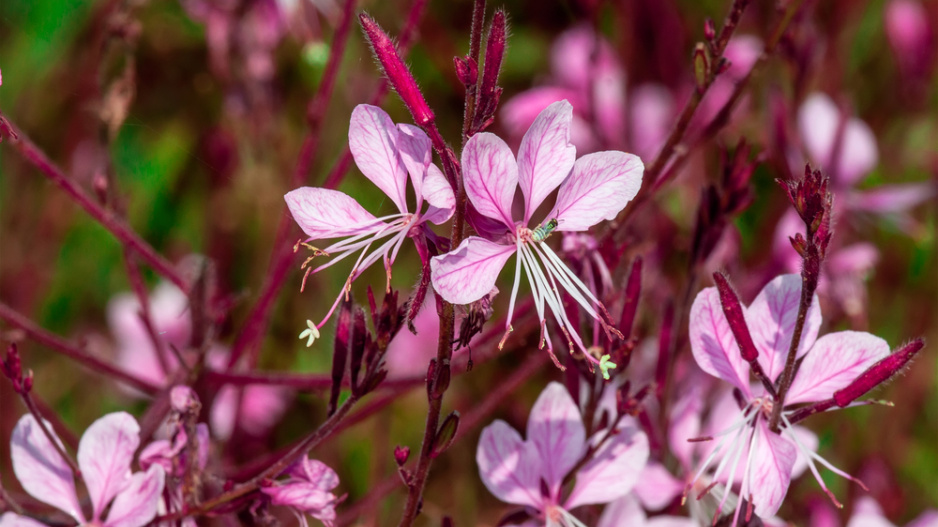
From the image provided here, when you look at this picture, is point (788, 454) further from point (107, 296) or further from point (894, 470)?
point (107, 296)

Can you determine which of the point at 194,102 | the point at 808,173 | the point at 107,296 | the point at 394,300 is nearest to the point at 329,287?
the point at 107,296

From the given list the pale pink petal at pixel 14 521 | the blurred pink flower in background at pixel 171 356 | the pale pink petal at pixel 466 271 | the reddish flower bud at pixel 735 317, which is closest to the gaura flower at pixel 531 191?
the pale pink petal at pixel 466 271

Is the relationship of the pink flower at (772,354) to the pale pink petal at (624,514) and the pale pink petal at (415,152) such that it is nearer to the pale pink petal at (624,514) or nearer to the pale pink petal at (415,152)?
the pale pink petal at (624,514)

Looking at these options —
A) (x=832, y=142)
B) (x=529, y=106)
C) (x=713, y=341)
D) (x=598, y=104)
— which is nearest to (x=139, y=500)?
(x=713, y=341)

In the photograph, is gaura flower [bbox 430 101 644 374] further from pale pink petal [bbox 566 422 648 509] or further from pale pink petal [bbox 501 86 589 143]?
pale pink petal [bbox 501 86 589 143]

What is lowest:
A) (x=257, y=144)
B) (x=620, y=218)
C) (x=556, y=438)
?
(x=556, y=438)

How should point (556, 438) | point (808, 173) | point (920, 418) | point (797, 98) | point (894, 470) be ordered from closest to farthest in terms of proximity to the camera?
point (808, 173) → point (556, 438) → point (797, 98) → point (894, 470) → point (920, 418)
